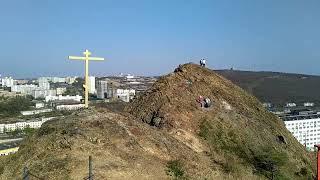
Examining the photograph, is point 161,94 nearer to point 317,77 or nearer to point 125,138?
point 125,138

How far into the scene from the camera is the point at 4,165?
1639 centimetres

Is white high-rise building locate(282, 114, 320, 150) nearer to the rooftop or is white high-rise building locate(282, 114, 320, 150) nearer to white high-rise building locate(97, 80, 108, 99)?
the rooftop

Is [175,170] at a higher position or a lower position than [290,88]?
lower

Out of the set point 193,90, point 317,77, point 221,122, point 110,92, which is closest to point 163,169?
point 221,122

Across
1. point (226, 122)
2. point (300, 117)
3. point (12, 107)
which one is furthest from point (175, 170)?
point (12, 107)

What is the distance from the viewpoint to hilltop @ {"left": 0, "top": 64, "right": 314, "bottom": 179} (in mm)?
14414

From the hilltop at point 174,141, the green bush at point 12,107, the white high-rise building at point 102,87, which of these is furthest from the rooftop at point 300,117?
the hilltop at point 174,141

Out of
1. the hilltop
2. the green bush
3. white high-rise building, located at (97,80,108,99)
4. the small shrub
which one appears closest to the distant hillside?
white high-rise building, located at (97,80,108,99)

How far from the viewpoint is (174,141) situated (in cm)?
1752

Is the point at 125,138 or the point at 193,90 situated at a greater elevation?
the point at 193,90

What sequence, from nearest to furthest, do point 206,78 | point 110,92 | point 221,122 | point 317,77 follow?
point 221,122 → point 206,78 → point 110,92 → point 317,77

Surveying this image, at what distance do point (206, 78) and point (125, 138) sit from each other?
1014cm

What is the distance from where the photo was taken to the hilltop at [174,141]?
567 inches

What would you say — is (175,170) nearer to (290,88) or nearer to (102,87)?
(102,87)
